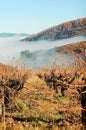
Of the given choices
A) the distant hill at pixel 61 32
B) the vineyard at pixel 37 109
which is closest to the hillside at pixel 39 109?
the vineyard at pixel 37 109

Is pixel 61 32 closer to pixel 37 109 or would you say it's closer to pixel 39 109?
pixel 37 109

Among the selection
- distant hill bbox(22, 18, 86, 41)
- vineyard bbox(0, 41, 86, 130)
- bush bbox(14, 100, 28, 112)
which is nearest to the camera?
vineyard bbox(0, 41, 86, 130)

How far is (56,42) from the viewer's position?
170875 millimetres

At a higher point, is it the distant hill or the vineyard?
the distant hill

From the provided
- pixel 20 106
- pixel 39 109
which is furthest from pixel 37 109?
pixel 20 106

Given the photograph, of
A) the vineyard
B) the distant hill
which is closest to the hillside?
the vineyard

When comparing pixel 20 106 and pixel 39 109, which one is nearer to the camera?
pixel 39 109

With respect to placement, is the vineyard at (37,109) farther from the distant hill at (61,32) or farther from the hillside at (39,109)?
the distant hill at (61,32)

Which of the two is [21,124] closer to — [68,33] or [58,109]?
[58,109]

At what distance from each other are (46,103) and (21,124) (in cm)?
517

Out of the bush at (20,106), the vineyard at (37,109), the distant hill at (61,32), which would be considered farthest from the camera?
the distant hill at (61,32)

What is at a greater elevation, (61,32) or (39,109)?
(61,32)

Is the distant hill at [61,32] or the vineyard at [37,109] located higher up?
the distant hill at [61,32]

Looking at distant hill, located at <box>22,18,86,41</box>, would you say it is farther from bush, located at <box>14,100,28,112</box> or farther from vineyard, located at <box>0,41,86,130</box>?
bush, located at <box>14,100,28,112</box>
